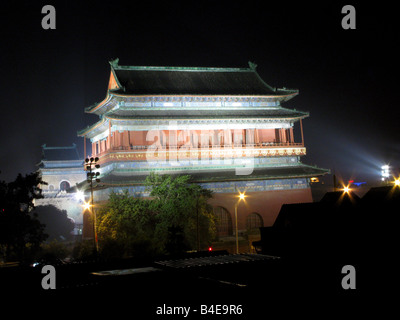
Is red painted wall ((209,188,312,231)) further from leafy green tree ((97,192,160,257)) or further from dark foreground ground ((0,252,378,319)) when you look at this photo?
dark foreground ground ((0,252,378,319))

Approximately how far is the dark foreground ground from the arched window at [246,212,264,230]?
98.1ft

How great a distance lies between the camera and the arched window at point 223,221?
155 feet

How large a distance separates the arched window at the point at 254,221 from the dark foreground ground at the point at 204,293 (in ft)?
98.1

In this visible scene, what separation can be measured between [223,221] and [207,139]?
28.7 ft

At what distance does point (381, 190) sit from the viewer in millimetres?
22000

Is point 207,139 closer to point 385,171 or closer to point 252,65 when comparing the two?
point 252,65

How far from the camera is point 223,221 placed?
156 ft

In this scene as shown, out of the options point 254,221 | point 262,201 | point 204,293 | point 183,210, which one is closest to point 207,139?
point 262,201

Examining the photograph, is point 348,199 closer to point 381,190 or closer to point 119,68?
point 381,190

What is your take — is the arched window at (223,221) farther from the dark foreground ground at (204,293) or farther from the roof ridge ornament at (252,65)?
the dark foreground ground at (204,293)

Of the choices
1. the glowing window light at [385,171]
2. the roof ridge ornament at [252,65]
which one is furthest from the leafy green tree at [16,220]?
the glowing window light at [385,171]
